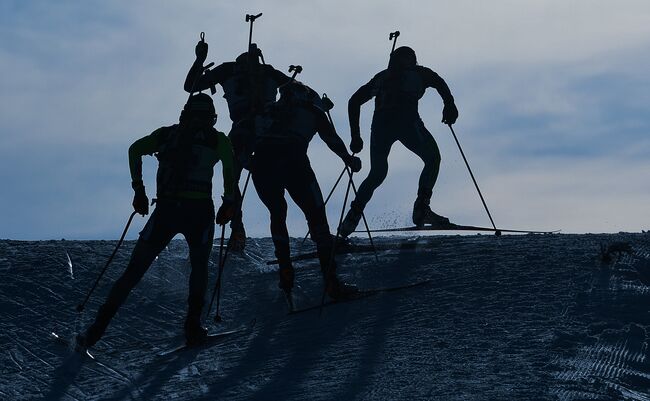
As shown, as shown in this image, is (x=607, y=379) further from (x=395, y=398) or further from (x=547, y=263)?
(x=547, y=263)

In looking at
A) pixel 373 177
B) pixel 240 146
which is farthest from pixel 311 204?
pixel 373 177

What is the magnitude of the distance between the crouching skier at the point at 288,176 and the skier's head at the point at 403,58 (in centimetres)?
249

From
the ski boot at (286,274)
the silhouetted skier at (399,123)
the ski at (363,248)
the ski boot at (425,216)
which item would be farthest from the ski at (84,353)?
the ski boot at (425,216)

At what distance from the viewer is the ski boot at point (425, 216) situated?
564 inches

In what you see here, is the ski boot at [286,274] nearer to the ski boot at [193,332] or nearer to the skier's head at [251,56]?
the ski boot at [193,332]

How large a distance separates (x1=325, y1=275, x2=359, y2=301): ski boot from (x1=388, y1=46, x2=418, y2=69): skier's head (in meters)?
3.26

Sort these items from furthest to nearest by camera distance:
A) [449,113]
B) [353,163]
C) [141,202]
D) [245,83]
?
[449,113] < [245,83] < [353,163] < [141,202]

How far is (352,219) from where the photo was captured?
553 inches

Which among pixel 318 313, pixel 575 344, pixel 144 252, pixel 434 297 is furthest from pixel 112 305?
pixel 575 344

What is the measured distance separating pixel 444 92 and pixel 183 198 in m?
4.82

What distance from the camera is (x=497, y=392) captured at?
8.22 metres

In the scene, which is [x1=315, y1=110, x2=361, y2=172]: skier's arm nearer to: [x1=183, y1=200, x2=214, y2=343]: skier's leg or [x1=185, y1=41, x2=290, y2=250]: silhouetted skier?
[x1=185, y1=41, x2=290, y2=250]: silhouetted skier

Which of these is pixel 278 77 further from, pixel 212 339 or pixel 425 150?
pixel 212 339

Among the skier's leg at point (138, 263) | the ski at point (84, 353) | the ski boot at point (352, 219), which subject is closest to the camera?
the ski at point (84, 353)
